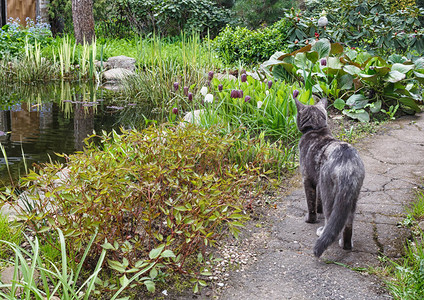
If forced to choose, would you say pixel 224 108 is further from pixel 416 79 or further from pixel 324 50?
pixel 416 79

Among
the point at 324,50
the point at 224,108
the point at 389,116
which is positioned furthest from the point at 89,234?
the point at 324,50

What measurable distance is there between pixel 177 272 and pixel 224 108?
2.80 metres

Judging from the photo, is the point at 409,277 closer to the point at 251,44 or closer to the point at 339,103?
the point at 339,103

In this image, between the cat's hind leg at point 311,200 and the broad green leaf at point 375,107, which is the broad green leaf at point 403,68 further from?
the cat's hind leg at point 311,200

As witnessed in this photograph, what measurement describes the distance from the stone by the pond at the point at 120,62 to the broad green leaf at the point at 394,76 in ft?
24.4

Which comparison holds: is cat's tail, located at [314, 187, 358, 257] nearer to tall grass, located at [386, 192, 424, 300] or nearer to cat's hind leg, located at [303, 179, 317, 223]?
tall grass, located at [386, 192, 424, 300]

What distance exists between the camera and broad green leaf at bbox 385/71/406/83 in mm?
5496

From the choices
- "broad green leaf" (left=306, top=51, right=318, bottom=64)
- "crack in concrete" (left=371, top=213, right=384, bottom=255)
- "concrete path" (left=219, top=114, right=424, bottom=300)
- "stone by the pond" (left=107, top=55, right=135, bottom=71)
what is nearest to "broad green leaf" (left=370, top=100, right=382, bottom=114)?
"broad green leaf" (left=306, top=51, right=318, bottom=64)

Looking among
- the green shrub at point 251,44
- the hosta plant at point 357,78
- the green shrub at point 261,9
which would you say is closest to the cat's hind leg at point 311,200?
the hosta plant at point 357,78

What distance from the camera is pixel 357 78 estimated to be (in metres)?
5.92

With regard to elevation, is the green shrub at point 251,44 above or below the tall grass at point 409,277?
above

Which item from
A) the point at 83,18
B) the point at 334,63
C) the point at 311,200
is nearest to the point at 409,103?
the point at 334,63

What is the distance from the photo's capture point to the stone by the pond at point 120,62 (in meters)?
11.5

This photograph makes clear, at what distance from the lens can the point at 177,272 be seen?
2617 millimetres
